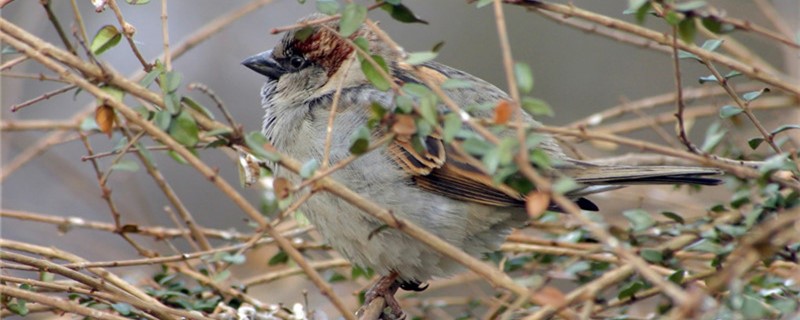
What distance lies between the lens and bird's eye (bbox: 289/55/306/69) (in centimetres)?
362

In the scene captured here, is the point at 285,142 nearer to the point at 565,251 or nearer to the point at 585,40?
the point at 565,251

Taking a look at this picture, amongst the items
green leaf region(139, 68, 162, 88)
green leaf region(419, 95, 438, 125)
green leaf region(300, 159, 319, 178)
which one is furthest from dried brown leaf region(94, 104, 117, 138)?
green leaf region(419, 95, 438, 125)

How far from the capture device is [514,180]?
194cm

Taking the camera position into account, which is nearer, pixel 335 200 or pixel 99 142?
pixel 335 200

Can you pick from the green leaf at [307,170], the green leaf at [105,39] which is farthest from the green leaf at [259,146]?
the green leaf at [105,39]

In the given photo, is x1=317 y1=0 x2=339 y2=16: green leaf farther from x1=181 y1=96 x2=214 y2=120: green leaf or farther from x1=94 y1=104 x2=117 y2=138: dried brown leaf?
x1=94 y1=104 x2=117 y2=138: dried brown leaf

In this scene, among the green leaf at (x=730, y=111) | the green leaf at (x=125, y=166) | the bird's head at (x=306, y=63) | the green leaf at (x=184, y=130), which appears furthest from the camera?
the bird's head at (x=306, y=63)

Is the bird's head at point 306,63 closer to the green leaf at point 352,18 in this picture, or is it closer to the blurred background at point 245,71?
the green leaf at point 352,18

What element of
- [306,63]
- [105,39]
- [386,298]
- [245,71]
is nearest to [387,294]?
[386,298]

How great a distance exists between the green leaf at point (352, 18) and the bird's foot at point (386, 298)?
1358mm

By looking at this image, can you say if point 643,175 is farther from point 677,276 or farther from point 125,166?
point 125,166

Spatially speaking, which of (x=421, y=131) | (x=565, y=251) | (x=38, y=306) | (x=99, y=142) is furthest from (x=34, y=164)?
(x=421, y=131)

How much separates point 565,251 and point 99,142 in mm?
5518

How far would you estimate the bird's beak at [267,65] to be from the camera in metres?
3.64
